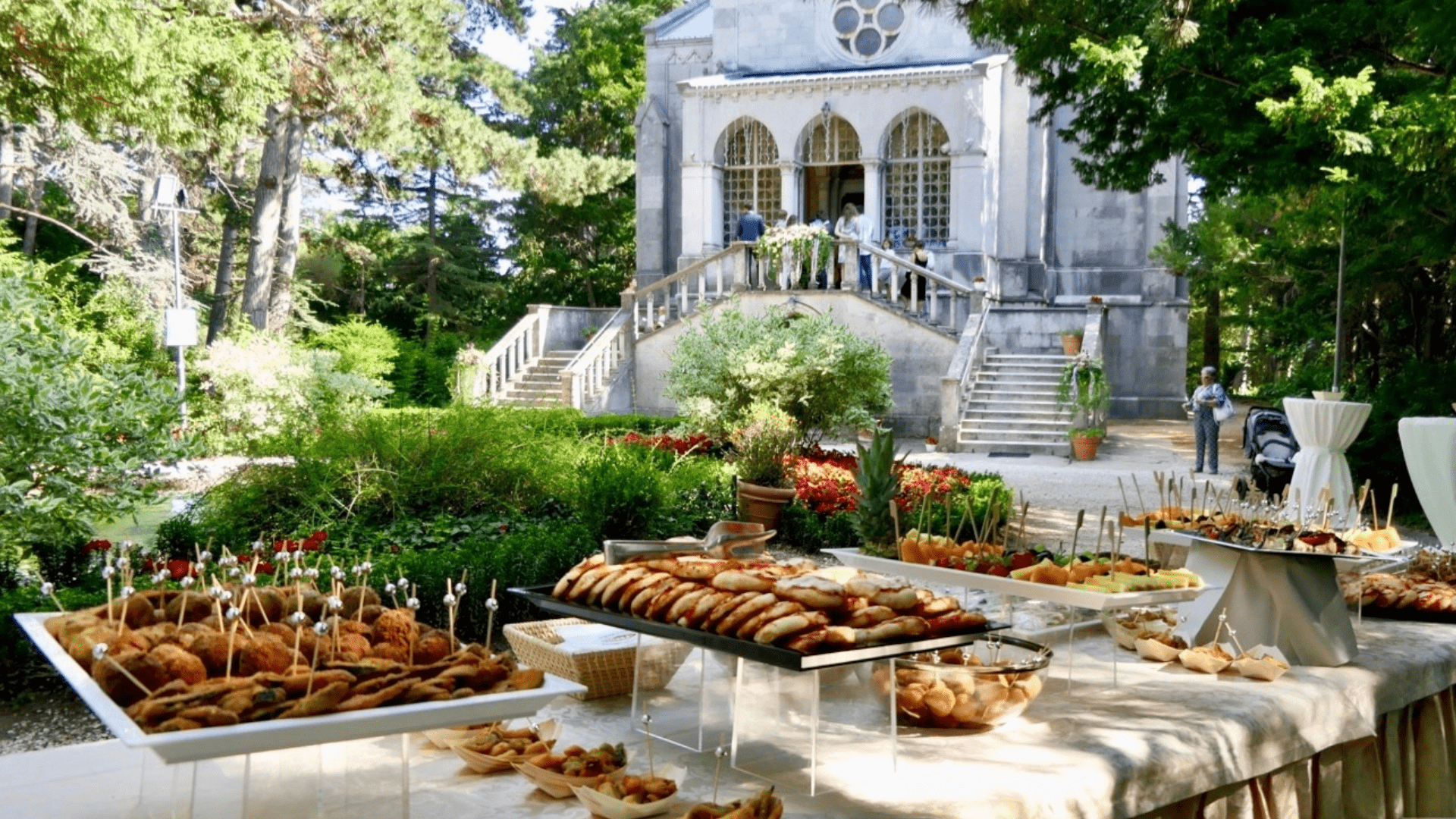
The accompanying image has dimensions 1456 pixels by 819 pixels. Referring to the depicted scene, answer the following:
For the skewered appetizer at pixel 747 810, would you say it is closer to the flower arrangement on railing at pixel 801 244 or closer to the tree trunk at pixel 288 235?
the flower arrangement on railing at pixel 801 244

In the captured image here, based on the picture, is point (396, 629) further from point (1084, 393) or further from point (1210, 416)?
point (1084, 393)

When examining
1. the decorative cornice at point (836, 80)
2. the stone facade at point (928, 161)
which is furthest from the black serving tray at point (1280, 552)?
the decorative cornice at point (836, 80)

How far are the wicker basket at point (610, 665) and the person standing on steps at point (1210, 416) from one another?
14.5 m

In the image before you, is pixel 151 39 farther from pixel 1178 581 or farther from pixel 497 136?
pixel 497 136

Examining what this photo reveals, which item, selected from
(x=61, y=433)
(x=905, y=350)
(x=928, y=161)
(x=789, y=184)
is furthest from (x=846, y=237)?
(x=61, y=433)

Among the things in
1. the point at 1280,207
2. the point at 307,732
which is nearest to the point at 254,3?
the point at 1280,207

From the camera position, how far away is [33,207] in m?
26.6

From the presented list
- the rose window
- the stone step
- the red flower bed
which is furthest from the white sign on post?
the rose window

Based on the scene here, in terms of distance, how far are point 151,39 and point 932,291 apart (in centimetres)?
1594

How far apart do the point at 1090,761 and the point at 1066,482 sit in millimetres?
13501

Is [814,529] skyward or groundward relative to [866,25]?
groundward

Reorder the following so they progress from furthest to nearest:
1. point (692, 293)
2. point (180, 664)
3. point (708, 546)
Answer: point (692, 293)
point (708, 546)
point (180, 664)

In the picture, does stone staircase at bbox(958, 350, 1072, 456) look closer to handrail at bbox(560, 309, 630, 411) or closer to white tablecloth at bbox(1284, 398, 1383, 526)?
handrail at bbox(560, 309, 630, 411)

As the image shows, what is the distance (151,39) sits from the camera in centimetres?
1092
